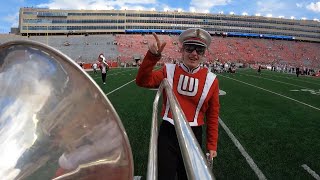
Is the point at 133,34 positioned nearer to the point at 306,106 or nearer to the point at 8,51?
the point at 306,106

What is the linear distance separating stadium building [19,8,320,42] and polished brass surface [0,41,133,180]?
9799cm

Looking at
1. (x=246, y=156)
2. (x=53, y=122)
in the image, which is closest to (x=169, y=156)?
(x=53, y=122)

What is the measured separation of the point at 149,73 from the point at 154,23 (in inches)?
4227

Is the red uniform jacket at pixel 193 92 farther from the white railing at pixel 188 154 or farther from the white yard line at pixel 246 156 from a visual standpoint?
the white yard line at pixel 246 156

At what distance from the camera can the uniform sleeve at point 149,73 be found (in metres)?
2.79

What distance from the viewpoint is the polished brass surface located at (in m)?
1.59

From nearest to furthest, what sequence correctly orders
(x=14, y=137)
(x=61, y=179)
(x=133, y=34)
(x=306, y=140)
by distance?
(x=61, y=179) < (x=14, y=137) < (x=306, y=140) < (x=133, y=34)

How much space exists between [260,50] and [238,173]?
3714 inches

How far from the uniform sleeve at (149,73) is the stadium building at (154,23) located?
97097mm

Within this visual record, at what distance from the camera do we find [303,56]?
9606 centimetres

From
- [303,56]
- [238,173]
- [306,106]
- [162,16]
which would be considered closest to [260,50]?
[303,56]

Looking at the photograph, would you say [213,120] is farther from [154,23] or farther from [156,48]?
[154,23]

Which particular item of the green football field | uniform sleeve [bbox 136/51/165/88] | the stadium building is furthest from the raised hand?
the stadium building

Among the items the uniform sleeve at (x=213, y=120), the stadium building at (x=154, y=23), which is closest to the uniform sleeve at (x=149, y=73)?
the uniform sleeve at (x=213, y=120)
